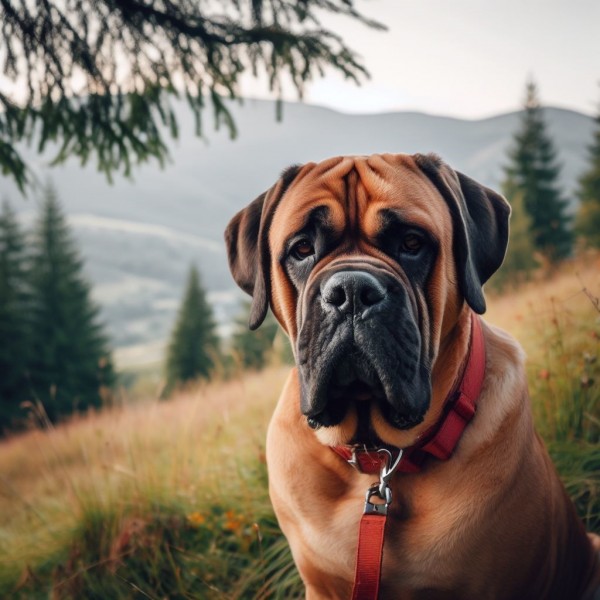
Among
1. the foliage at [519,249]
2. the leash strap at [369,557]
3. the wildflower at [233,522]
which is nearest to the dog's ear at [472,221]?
the leash strap at [369,557]

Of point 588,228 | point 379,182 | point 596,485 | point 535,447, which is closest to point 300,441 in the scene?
point 535,447

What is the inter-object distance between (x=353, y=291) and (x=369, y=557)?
0.89m

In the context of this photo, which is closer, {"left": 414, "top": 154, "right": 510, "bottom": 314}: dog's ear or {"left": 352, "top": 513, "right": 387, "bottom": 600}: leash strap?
{"left": 352, "top": 513, "right": 387, "bottom": 600}: leash strap

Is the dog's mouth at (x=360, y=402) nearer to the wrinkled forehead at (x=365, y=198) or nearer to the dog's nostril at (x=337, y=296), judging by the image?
the dog's nostril at (x=337, y=296)

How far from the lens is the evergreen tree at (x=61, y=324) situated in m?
28.2

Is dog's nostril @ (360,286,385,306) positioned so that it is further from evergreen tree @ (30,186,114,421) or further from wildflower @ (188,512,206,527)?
evergreen tree @ (30,186,114,421)

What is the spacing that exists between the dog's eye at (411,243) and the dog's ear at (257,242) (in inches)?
22.2

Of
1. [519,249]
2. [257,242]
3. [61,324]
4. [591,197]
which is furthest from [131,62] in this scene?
[591,197]

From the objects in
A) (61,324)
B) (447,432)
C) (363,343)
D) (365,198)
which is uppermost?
(365,198)

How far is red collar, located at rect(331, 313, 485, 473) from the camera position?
2.04 metres

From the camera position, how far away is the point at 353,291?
1814 mm

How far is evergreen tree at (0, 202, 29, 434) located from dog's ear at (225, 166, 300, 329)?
984 inches

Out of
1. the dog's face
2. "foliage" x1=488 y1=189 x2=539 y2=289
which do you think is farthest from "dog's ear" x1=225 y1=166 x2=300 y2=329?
"foliage" x1=488 y1=189 x2=539 y2=289

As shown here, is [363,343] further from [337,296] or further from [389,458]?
[389,458]
